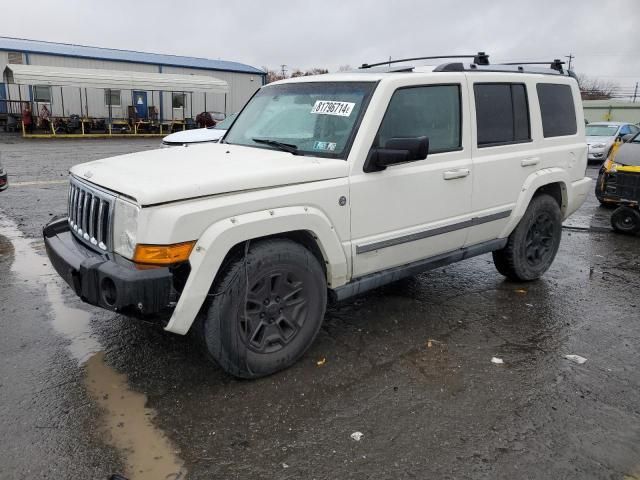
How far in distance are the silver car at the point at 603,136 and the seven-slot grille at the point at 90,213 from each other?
17.0 m

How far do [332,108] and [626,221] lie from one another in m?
5.92

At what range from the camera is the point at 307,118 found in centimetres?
402

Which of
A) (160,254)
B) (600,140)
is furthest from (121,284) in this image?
(600,140)

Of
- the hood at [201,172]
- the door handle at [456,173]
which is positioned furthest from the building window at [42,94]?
the door handle at [456,173]

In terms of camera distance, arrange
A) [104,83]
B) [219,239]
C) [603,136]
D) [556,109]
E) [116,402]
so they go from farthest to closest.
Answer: [104,83], [603,136], [556,109], [116,402], [219,239]

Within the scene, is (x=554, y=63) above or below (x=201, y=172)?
above

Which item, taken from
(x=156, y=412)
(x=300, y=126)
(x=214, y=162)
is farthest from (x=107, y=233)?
(x=300, y=126)

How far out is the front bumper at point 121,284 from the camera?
2871 millimetres

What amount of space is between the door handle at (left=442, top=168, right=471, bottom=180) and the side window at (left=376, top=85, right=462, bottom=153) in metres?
0.18

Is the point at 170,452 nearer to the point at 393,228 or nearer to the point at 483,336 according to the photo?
the point at 393,228

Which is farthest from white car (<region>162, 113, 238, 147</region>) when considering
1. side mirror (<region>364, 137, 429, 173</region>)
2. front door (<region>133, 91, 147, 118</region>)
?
front door (<region>133, 91, 147, 118</region>)

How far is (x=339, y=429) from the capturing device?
2979 mm

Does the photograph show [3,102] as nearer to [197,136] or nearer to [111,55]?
[111,55]

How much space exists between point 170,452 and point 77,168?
2172 mm
